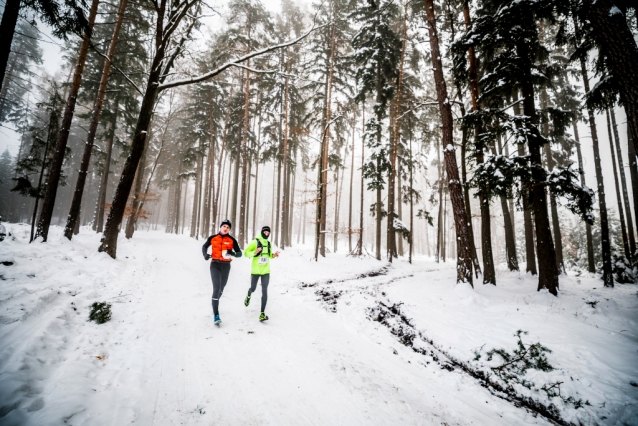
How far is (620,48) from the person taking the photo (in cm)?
507

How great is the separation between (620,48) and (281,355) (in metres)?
9.31

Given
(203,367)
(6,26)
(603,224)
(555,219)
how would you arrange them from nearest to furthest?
(203,367), (6,26), (603,224), (555,219)

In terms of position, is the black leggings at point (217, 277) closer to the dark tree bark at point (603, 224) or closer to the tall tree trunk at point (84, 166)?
the tall tree trunk at point (84, 166)

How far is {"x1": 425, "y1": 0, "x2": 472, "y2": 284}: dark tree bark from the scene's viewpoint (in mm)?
7945

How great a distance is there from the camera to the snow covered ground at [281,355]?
9.50ft

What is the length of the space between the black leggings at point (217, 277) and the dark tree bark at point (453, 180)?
713 centimetres

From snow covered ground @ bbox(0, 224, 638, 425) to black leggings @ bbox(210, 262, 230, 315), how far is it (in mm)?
543

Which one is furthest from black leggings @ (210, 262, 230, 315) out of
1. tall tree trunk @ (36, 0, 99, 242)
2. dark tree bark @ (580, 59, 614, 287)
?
dark tree bark @ (580, 59, 614, 287)

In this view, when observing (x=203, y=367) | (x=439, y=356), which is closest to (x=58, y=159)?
(x=203, y=367)

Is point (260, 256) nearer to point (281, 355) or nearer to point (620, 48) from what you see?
point (281, 355)

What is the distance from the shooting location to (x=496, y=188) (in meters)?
7.97

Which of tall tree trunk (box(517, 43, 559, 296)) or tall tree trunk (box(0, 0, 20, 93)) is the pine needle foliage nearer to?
tall tree trunk (box(0, 0, 20, 93))

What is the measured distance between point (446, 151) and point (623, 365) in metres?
6.45

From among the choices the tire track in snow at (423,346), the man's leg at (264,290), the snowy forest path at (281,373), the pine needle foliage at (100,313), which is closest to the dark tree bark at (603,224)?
the tire track in snow at (423,346)
